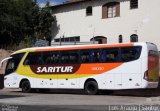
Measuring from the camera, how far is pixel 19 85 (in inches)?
1309

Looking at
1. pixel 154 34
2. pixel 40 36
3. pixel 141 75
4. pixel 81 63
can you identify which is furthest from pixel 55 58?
pixel 40 36

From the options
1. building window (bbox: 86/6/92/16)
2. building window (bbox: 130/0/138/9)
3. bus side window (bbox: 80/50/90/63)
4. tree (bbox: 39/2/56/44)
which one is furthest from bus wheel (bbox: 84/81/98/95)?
tree (bbox: 39/2/56/44)

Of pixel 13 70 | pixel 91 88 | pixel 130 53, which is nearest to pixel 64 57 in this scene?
pixel 91 88

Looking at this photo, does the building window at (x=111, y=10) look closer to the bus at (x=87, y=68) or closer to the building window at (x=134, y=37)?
the building window at (x=134, y=37)

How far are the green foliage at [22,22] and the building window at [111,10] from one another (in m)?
6.43

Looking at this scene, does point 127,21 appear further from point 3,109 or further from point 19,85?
point 3,109

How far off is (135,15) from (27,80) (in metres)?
13.4

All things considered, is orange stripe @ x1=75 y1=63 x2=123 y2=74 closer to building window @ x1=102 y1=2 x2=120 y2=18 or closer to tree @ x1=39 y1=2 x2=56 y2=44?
building window @ x1=102 y1=2 x2=120 y2=18

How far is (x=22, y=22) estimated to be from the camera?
49.7 meters

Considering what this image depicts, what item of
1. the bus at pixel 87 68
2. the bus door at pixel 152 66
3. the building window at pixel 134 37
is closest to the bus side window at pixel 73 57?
the bus at pixel 87 68

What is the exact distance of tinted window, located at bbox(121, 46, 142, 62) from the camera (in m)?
27.3

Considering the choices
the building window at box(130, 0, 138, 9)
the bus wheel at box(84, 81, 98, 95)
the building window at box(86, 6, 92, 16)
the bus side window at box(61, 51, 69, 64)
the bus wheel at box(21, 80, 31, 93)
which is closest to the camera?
the bus wheel at box(84, 81, 98, 95)

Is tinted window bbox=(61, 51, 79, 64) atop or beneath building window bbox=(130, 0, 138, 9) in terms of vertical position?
beneath

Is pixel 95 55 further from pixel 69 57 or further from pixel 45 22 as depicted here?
pixel 45 22
